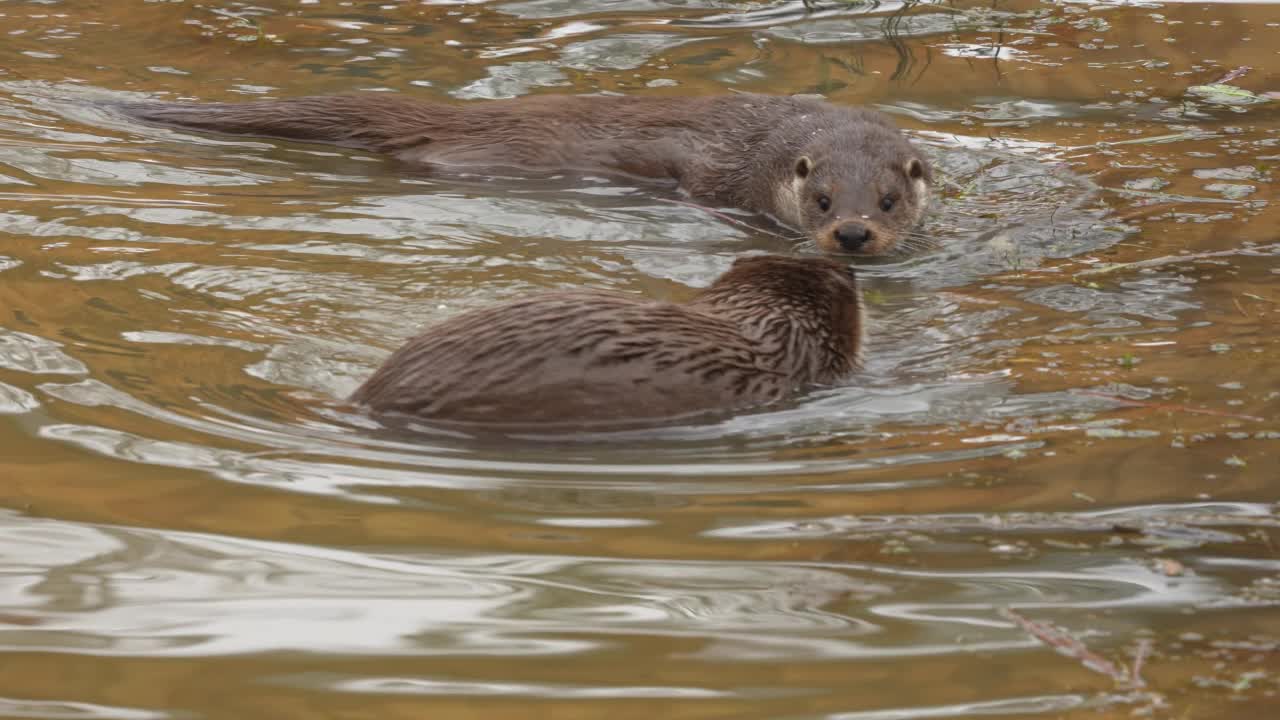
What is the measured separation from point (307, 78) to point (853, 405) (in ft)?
14.7

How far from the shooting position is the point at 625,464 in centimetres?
338

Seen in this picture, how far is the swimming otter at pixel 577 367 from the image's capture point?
11.5ft

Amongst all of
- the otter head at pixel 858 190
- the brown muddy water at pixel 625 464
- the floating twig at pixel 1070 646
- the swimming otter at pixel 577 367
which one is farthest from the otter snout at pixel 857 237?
the floating twig at pixel 1070 646

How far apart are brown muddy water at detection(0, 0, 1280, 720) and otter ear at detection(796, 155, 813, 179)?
27 cm

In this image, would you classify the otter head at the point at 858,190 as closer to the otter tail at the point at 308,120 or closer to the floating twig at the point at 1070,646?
the otter tail at the point at 308,120

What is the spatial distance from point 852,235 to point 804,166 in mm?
526

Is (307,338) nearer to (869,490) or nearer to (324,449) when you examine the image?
(324,449)

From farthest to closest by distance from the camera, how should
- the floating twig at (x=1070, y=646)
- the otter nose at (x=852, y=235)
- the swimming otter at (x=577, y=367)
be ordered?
the otter nose at (x=852, y=235), the swimming otter at (x=577, y=367), the floating twig at (x=1070, y=646)

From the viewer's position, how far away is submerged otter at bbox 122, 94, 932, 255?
6.11 metres

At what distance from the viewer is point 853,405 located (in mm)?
3881

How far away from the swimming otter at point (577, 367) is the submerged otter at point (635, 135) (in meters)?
2.28

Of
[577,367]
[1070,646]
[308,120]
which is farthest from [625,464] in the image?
[308,120]

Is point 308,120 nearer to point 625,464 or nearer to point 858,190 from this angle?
point 858,190

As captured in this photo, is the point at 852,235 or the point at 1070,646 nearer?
the point at 1070,646
